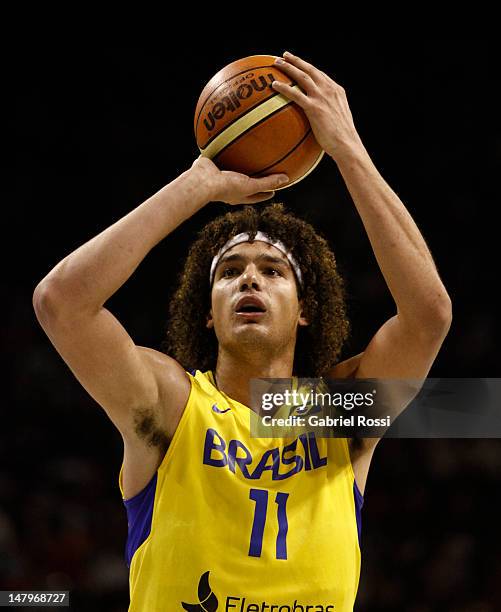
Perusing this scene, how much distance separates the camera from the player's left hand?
102 inches

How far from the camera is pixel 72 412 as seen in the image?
5.96m

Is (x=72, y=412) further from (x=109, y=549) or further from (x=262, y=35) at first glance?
(x=262, y=35)

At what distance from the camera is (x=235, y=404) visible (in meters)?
2.72

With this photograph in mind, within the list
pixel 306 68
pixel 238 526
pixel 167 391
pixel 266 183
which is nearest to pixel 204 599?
pixel 238 526

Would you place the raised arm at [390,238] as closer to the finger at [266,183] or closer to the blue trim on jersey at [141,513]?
the finger at [266,183]

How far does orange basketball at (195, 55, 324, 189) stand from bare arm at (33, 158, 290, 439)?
125mm

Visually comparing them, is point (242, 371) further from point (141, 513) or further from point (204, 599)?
point (204, 599)

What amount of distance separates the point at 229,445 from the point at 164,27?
17.3 ft

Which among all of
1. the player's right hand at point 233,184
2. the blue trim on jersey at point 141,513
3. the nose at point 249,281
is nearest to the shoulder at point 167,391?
the blue trim on jersey at point 141,513

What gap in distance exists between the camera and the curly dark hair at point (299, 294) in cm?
315

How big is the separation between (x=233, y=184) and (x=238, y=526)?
3.23 ft

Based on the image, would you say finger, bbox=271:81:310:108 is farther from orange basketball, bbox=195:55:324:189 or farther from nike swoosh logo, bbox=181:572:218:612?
nike swoosh logo, bbox=181:572:218:612

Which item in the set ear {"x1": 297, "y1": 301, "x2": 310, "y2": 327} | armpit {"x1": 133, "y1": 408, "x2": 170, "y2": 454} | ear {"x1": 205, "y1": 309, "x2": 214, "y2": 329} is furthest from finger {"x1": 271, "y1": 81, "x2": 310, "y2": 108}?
armpit {"x1": 133, "y1": 408, "x2": 170, "y2": 454}

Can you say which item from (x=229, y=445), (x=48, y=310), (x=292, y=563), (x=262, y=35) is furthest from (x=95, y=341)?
(x=262, y=35)
